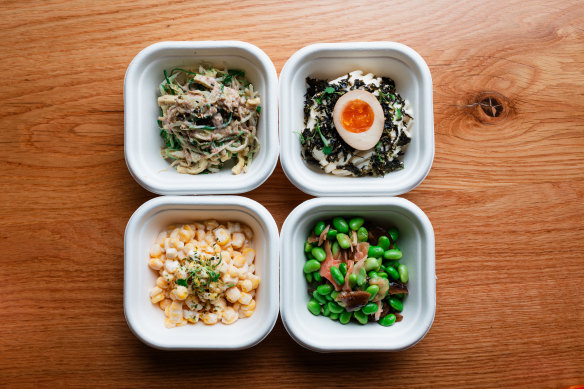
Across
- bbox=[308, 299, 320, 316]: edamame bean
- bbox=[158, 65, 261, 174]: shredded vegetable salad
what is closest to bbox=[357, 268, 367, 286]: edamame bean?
bbox=[308, 299, 320, 316]: edamame bean

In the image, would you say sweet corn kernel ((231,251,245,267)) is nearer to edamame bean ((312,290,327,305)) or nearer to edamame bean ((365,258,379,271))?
edamame bean ((312,290,327,305))

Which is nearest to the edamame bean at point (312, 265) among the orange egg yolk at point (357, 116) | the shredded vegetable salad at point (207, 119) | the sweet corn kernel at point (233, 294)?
the sweet corn kernel at point (233, 294)

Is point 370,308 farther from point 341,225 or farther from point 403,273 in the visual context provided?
point 341,225

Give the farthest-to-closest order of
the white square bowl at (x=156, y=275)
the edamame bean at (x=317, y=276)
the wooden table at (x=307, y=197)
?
the wooden table at (x=307, y=197)
the edamame bean at (x=317, y=276)
the white square bowl at (x=156, y=275)

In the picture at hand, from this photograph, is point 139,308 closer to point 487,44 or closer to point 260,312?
point 260,312

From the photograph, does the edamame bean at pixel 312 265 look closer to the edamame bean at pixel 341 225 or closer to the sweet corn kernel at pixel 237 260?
the edamame bean at pixel 341 225

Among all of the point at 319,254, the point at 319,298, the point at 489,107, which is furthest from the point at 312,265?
the point at 489,107

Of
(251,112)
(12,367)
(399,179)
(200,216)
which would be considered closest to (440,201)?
(399,179)
